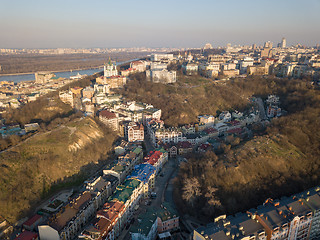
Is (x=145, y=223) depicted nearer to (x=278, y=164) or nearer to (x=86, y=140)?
(x=278, y=164)

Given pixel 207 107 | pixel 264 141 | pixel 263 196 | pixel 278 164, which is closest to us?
pixel 263 196

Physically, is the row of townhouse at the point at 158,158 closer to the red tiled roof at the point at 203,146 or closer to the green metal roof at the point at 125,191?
the green metal roof at the point at 125,191

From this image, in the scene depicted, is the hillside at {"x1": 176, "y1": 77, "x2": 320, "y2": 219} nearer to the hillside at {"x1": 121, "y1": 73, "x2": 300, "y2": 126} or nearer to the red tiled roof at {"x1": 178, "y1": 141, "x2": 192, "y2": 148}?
the red tiled roof at {"x1": 178, "y1": 141, "x2": 192, "y2": 148}

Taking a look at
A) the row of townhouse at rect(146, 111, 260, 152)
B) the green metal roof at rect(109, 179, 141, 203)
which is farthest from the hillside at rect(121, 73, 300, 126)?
the green metal roof at rect(109, 179, 141, 203)

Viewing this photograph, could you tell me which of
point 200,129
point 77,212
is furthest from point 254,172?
point 77,212

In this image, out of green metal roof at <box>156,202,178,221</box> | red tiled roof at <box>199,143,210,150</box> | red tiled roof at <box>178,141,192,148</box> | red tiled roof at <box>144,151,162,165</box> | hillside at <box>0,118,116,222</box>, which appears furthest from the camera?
red tiled roof at <box>178,141,192,148</box>

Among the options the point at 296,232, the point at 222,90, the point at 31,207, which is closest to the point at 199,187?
the point at 296,232
